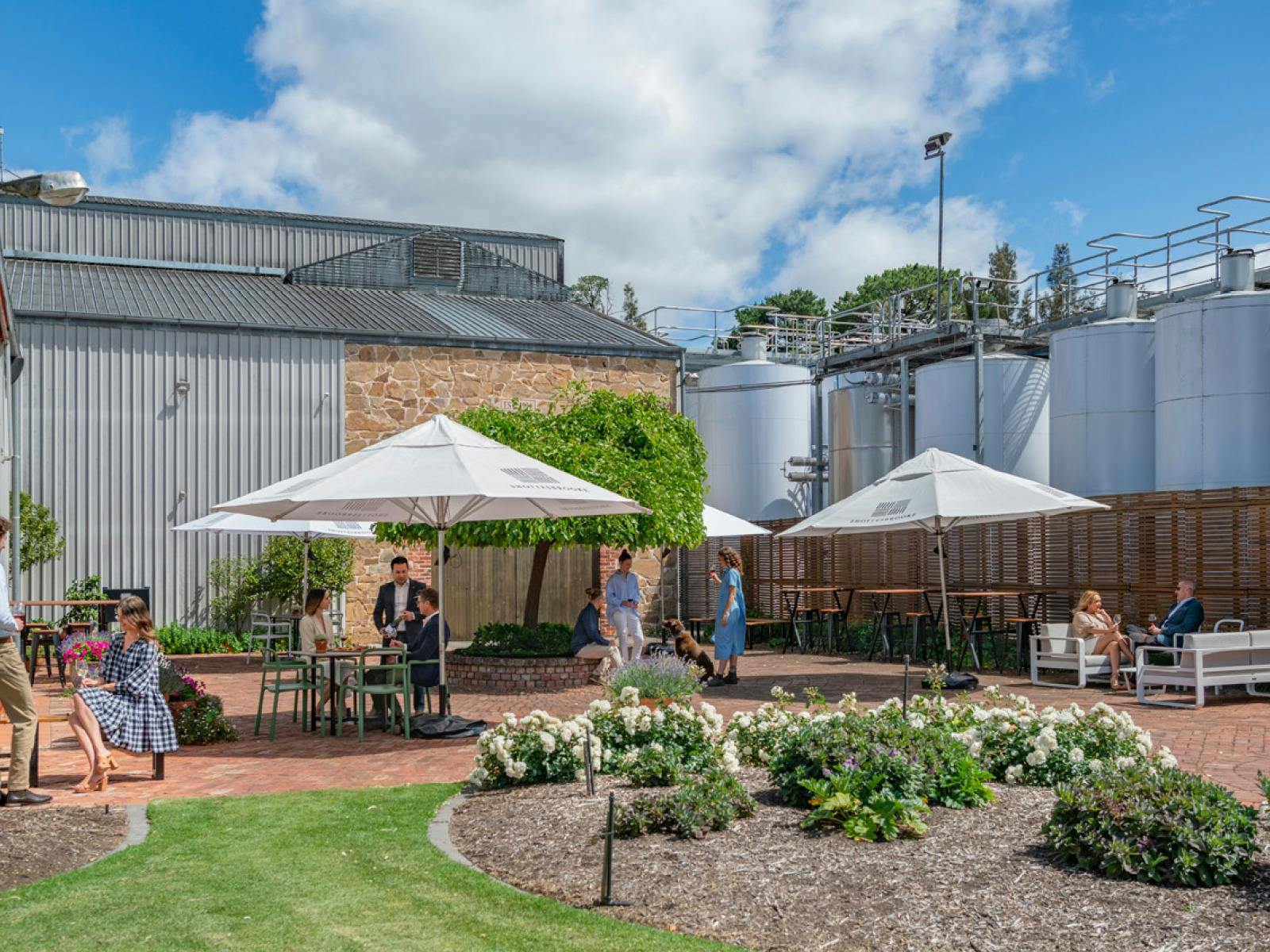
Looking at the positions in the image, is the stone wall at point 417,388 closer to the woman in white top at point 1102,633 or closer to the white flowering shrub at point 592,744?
the woman in white top at point 1102,633

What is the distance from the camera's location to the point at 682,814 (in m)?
6.32

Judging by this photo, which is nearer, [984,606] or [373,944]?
[373,944]

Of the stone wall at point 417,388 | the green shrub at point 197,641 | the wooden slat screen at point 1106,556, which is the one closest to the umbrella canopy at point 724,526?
the wooden slat screen at point 1106,556

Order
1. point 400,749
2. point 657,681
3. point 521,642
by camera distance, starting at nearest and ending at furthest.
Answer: point 657,681
point 400,749
point 521,642

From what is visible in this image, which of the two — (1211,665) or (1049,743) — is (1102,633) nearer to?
(1211,665)

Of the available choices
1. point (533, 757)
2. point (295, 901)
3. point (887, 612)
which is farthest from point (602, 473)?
point (295, 901)

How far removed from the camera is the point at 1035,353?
25578mm

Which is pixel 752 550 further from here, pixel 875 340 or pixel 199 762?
pixel 199 762

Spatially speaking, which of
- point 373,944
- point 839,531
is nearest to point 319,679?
point 839,531

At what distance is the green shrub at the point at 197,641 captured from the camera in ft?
68.2

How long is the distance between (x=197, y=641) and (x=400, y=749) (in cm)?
1170

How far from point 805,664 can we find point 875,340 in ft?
40.7

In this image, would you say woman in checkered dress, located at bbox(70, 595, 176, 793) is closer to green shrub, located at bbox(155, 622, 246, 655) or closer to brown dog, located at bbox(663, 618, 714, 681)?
brown dog, located at bbox(663, 618, 714, 681)

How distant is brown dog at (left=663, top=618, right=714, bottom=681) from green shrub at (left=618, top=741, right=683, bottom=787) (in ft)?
23.6
